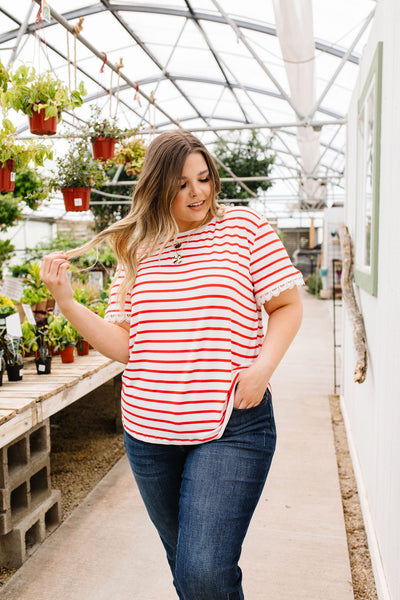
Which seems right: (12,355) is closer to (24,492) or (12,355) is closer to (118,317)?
(24,492)

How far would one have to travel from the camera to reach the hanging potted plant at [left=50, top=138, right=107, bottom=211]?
3.61 meters

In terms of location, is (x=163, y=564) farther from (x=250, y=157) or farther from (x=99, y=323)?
(x=250, y=157)

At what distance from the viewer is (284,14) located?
3.49 meters

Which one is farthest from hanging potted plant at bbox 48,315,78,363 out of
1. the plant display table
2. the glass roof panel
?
the glass roof panel

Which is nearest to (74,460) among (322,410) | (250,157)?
(322,410)

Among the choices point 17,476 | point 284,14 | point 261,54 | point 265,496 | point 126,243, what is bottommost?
point 265,496

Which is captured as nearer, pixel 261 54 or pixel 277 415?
pixel 277 415

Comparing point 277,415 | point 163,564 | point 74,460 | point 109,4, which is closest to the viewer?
point 163,564

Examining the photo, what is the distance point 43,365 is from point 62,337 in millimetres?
288

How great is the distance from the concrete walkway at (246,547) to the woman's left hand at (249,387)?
3.66 feet

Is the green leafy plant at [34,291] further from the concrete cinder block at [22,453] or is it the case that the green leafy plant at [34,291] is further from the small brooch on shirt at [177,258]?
the small brooch on shirt at [177,258]

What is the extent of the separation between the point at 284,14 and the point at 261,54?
3.79 meters

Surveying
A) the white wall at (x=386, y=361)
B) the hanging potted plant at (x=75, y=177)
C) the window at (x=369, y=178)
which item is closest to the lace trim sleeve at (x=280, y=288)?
the white wall at (x=386, y=361)

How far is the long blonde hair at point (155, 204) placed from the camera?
1.36m
